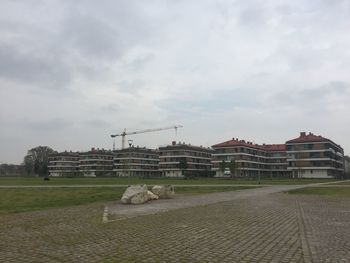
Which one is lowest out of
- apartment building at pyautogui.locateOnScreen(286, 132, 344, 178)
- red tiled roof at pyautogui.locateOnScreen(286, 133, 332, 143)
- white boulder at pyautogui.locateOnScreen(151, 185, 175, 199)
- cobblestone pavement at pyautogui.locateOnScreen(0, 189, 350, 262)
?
cobblestone pavement at pyautogui.locateOnScreen(0, 189, 350, 262)

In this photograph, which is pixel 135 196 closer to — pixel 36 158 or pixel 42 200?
pixel 42 200

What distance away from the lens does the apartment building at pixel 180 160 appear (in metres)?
176

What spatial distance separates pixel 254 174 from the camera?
546 ft

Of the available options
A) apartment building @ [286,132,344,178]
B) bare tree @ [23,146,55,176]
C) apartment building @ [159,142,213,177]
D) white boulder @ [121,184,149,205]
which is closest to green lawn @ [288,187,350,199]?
white boulder @ [121,184,149,205]

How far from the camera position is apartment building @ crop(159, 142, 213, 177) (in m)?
176

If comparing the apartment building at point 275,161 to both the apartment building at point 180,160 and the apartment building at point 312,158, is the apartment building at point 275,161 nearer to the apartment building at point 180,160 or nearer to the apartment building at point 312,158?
the apartment building at point 180,160

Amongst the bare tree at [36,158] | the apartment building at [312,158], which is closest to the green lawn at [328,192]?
the apartment building at [312,158]

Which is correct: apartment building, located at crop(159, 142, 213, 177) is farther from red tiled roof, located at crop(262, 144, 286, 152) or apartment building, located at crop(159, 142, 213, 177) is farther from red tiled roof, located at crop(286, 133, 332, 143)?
red tiled roof, located at crop(286, 133, 332, 143)

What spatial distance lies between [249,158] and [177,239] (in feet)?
511

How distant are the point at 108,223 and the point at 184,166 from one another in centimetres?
15752

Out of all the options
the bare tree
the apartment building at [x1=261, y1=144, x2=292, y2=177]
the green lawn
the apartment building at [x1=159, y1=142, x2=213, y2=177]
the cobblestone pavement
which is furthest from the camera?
the apartment building at [x1=159, y1=142, x2=213, y2=177]

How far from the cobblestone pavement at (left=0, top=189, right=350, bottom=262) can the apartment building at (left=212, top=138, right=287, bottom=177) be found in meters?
126

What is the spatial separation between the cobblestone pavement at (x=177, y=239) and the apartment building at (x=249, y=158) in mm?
126331

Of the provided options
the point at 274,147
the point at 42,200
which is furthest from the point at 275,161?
the point at 42,200
